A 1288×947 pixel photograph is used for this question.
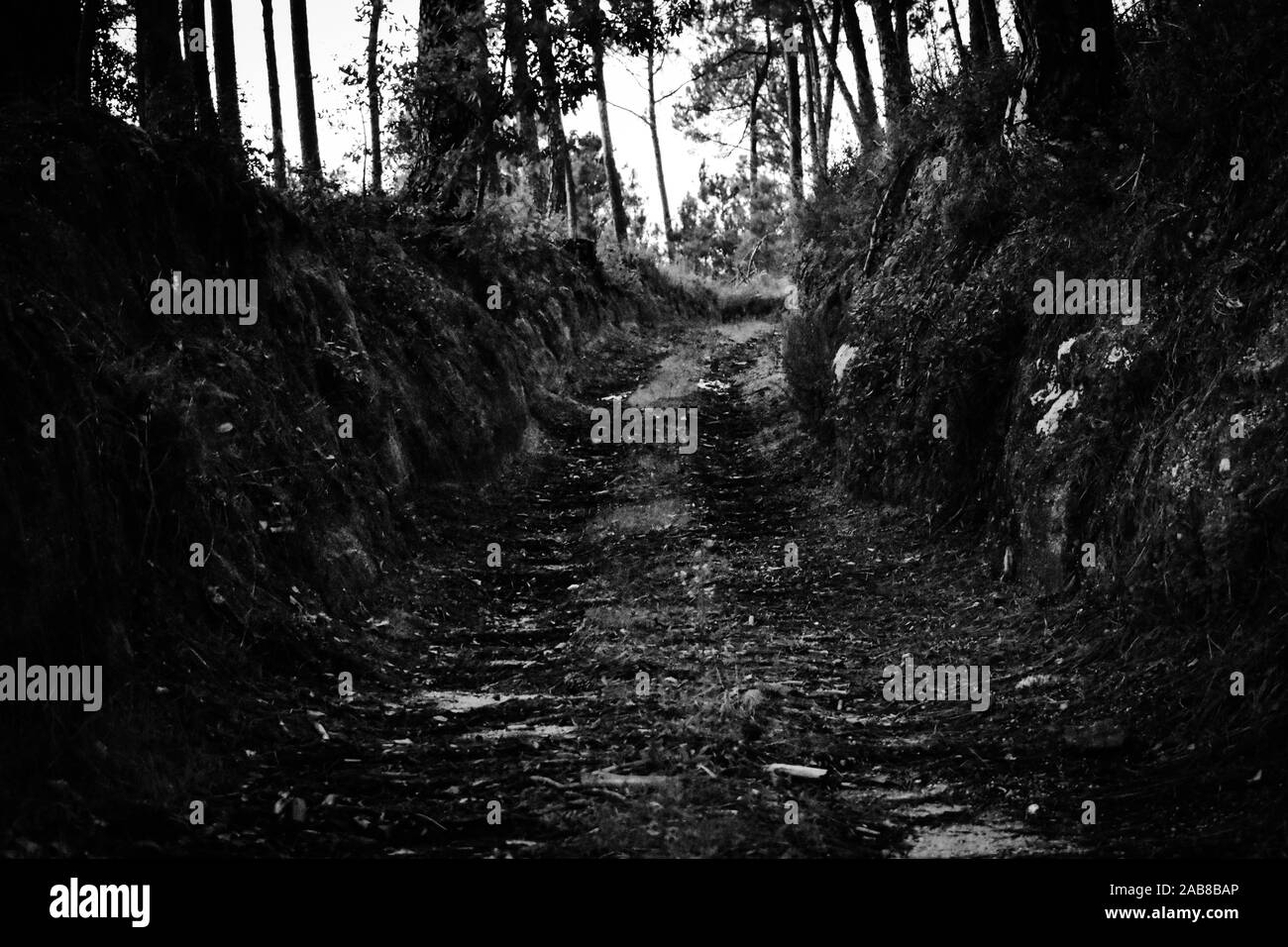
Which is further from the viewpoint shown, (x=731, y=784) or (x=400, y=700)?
(x=400, y=700)

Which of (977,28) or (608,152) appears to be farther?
(608,152)

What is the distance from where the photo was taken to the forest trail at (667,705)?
484 centimetres

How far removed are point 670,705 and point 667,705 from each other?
19 millimetres

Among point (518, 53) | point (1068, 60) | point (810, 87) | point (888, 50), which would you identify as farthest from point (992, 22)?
point (810, 87)

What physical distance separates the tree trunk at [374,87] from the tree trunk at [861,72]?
8.66 metres

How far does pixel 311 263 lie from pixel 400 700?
5911 mm

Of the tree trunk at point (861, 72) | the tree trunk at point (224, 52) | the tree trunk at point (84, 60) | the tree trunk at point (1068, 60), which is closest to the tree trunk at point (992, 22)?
the tree trunk at point (861, 72)

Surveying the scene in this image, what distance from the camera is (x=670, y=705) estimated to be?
638 cm

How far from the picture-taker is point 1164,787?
488 centimetres

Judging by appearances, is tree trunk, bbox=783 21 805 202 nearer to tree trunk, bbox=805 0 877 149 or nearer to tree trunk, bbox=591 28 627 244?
tree trunk, bbox=805 0 877 149

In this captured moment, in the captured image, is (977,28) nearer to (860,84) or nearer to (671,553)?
(860,84)
